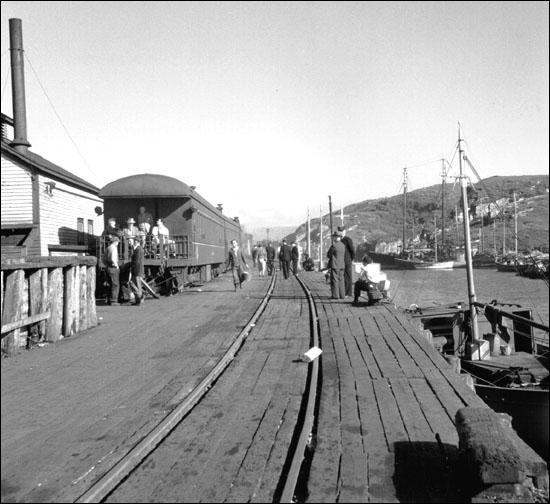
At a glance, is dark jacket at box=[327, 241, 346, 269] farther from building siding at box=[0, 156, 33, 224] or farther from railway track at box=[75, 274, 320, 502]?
building siding at box=[0, 156, 33, 224]

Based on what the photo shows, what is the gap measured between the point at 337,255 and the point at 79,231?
45.3 feet

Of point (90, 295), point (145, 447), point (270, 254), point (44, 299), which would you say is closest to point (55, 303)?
point (44, 299)

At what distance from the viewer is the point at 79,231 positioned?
74.2 ft

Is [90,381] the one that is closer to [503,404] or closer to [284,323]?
[284,323]

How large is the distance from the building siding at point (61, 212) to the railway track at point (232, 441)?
1507cm

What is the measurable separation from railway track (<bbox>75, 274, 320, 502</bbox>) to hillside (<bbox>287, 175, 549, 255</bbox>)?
104m

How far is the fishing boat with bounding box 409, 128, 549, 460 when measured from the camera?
11008mm

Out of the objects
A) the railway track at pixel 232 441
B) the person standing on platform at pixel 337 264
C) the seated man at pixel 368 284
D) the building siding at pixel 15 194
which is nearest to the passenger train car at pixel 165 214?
the building siding at pixel 15 194

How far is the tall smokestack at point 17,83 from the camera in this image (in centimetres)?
2234

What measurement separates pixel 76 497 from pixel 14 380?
372cm

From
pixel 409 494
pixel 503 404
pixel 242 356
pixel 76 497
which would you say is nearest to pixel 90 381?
pixel 242 356

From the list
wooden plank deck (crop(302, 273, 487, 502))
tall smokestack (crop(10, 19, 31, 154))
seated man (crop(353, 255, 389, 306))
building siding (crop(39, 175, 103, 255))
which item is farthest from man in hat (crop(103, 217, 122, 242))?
wooden plank deck (crop(302, 273, 487, 502))

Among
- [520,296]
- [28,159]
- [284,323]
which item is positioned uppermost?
[28,159]

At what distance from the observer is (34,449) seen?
13.3ft
